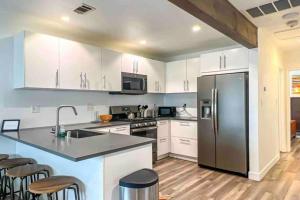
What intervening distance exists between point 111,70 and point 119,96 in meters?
0.76

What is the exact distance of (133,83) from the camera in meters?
4.45

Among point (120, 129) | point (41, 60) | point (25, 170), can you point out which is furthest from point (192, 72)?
point (25, 170)

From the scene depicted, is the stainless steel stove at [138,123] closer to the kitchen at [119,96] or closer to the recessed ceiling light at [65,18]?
→ the kitchen at [119,96]

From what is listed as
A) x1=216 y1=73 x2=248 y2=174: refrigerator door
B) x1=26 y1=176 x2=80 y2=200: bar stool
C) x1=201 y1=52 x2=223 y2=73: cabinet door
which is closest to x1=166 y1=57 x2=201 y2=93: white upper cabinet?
x1=201 y1=52 x2=223 y2=73: cabinet door

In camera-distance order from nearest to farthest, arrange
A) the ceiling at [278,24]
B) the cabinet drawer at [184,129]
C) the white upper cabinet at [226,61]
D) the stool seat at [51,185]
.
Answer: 1. the stool seat at [51,185]
2. the ceiling at [278,24]
3. the white upper cabinet at [226,61]
4. the cabinet drawer at [184,129]

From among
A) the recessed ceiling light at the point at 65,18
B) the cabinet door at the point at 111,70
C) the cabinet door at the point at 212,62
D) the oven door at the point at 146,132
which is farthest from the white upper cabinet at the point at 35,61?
the cabinet door at the point at 212,62

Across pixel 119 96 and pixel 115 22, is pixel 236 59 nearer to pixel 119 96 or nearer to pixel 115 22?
pixel 115 22

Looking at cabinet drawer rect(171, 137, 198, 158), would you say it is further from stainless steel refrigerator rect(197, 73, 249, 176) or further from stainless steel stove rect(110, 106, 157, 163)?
stainless steel stove rect(110, 106, 157, 163)

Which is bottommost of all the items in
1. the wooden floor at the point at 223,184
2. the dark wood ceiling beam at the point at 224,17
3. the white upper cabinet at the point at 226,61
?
the wooden floor at the point at 223,184

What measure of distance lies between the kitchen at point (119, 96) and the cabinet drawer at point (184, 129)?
2 centimetres

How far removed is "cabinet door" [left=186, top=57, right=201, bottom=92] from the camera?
15.5ft

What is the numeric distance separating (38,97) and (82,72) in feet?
2.56

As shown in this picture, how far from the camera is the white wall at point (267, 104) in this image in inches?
142

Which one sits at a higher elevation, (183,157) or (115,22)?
(115,22)
